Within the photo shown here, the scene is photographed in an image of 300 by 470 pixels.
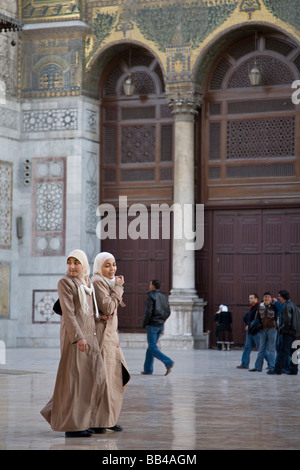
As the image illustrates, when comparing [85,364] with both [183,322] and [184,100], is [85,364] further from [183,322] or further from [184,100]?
[184,100]

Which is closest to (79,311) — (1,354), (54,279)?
(1,354)

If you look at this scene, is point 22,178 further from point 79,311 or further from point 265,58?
point 79,311

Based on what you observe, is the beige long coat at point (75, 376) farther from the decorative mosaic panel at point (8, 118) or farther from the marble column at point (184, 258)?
the decorative mosaic panel at point (8, 118)

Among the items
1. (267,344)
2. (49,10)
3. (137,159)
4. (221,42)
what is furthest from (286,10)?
(267,344)

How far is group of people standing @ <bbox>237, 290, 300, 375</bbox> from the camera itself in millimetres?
15789

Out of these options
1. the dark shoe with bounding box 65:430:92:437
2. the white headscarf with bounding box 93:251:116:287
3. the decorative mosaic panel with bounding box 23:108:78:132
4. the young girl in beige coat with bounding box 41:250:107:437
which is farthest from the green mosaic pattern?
the dark shoe with bounding box 65:430:92:437

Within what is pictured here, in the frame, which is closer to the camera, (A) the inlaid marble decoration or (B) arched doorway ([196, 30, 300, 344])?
(B) arched doorway ([196, 30, 300, 344])

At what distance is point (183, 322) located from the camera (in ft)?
73.0

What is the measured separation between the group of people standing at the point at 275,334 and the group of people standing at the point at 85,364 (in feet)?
23.6

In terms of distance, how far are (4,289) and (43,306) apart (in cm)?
104

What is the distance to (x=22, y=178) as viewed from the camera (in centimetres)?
2378

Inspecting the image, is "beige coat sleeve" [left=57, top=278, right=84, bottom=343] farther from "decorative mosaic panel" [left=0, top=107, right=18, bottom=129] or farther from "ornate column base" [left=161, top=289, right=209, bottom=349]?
"decorative mosaic panel" [left=0, top=107, right=18, bottom=129]

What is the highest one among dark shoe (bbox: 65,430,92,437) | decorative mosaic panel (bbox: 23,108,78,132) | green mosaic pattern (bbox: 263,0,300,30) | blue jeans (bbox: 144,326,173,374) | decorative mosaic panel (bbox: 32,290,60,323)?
green mosaic pattern (bbox: 263,0,300,30)

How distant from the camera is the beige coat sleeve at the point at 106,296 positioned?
8961 mm
